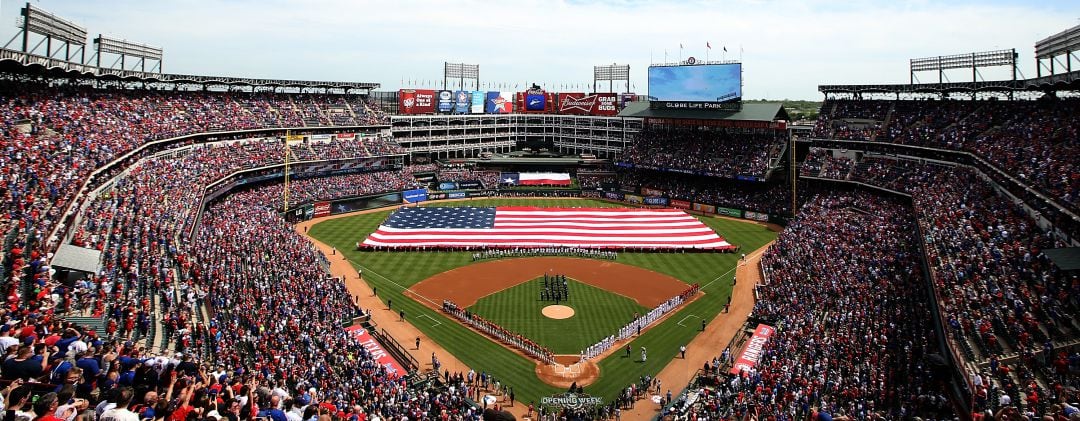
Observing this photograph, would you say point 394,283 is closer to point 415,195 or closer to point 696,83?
point 415,195

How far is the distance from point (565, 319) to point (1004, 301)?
17789 millimetres

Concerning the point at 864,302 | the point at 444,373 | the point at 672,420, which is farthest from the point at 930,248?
the point at 444,373

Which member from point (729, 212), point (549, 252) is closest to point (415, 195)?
point (549, 252)

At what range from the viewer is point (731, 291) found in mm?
36000

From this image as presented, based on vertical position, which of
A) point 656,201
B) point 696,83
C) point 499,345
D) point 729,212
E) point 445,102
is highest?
point 445,102

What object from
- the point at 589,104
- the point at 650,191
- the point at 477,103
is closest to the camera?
the point at 650,191

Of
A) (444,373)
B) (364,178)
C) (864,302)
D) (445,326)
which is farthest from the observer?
(364,178)

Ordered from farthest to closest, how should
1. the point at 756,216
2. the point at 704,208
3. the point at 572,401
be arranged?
the point at 704,208, the point at 756,216, the point at 572,401

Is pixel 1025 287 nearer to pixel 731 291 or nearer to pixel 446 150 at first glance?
pixel 731 291

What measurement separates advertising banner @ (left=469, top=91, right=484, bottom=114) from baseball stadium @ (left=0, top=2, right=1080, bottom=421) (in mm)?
23274

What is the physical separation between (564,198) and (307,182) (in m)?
27.6

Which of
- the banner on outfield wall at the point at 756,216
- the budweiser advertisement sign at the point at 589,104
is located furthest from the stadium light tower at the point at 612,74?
the banner on outfield wall at the point at 756,216

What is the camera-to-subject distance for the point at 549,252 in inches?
1747

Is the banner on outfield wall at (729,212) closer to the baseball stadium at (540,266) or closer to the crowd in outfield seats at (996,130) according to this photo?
the baseball stadium at (540,266)
